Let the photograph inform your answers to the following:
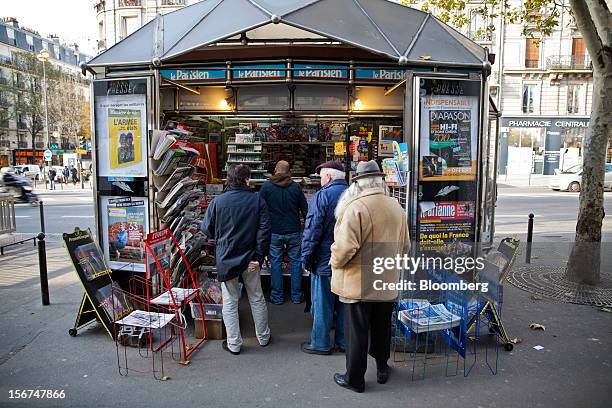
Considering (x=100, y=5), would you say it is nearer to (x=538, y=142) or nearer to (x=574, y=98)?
(x=538, y=142)

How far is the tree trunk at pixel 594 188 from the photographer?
7.03 m

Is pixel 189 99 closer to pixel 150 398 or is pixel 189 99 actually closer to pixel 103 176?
pixel 103 176

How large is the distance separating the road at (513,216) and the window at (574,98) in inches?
675

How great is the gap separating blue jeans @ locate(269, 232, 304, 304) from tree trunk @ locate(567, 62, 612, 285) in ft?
15.3

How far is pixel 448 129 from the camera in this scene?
5.36 m

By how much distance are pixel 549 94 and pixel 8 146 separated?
57978 mm

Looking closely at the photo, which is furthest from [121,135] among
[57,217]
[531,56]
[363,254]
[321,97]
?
[531,56]

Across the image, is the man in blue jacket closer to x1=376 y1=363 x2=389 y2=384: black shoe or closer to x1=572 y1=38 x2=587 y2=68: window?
x1=376 y1=363 x2=389 y2=384: black shoe

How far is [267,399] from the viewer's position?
374 cm

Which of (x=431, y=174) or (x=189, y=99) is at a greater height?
(x=189, y=99)

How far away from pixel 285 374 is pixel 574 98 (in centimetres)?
3967

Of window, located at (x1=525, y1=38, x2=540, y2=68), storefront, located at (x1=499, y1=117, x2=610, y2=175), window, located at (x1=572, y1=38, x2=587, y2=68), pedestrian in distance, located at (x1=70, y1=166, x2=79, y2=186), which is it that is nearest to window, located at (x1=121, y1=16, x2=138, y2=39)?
pedestrian in distance, located at (x1=70, y1=166, x2=79, y2=186)

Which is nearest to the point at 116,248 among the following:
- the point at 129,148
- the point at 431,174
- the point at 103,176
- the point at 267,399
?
the point at 103,176

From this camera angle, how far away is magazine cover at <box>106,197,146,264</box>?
18.4 ft
